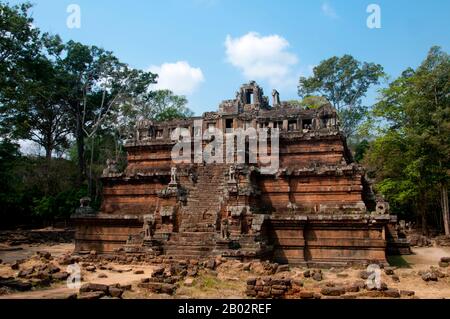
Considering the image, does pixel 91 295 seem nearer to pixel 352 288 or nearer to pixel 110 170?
pixel 352 288

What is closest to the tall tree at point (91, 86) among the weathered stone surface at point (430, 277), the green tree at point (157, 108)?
the green tree at point (157, 108)

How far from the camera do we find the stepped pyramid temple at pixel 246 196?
59.9 ft

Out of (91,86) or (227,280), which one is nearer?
(227,280)

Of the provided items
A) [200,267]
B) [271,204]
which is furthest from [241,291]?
[271,204]

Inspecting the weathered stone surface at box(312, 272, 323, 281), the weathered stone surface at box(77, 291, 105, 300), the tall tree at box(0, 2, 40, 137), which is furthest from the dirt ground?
the tall tree at box(0, 2, 40, 137)

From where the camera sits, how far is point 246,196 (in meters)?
19.4

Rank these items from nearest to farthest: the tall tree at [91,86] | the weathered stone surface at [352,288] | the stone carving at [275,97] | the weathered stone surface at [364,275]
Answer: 1. the weathered stone surface at [352,288]
2. the weathered stone surface at [364,275]
3. the stone carving at [275,97]
4. the tall tree at [91,86]

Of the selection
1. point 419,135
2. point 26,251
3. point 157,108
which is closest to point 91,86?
point 157,108

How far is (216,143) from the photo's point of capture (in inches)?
952

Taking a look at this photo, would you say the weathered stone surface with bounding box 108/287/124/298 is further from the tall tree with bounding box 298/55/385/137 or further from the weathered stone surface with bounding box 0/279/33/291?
the tall tree with bounding box 298/55/385/137

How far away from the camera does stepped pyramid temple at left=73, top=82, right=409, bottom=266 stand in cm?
1827

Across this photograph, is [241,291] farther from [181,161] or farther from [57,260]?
[181,161]

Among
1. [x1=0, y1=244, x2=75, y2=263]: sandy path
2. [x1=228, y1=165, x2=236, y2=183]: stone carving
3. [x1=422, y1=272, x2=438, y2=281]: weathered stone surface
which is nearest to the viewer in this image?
[x1=422, y1=272, x2=438, y2=281]: weathered stone surface

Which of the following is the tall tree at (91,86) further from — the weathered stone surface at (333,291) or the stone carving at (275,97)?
the weathered stone surface at (333,291)
